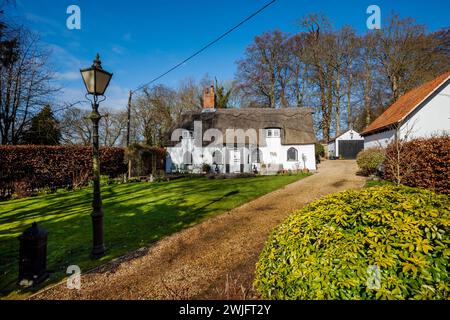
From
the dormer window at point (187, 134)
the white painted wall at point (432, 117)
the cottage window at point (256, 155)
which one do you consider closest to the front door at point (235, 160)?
the cottage window at point (256, 155)

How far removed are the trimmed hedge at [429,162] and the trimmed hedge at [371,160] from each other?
306 centimetres

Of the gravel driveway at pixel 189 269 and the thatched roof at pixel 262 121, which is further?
the thatched roof at pixel 262 121

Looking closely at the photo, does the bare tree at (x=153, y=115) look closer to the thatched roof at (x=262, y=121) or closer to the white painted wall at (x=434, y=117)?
the thatched roof at (x=262, y=121)

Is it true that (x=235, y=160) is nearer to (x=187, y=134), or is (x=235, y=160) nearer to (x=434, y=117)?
(x=187, y=134)

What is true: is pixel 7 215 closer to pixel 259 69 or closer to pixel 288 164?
pixel 288 164

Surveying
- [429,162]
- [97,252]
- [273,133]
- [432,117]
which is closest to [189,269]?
[97,252]

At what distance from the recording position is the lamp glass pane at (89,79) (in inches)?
181

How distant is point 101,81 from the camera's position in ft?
15.5

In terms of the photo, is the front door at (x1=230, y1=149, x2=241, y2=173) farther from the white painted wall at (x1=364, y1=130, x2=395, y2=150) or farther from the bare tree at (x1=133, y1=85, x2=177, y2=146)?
the bare tree at (x1=133, y1=85, x2=177, y2=146)

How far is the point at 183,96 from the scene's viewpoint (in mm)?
36250

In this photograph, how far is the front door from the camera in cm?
2093

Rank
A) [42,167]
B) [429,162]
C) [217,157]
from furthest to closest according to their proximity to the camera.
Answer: [217,157] → [42,167] → [429,162]

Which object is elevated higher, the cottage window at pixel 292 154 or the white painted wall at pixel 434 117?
the white painted wall at pixel 434 117

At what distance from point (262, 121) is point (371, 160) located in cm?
1133
